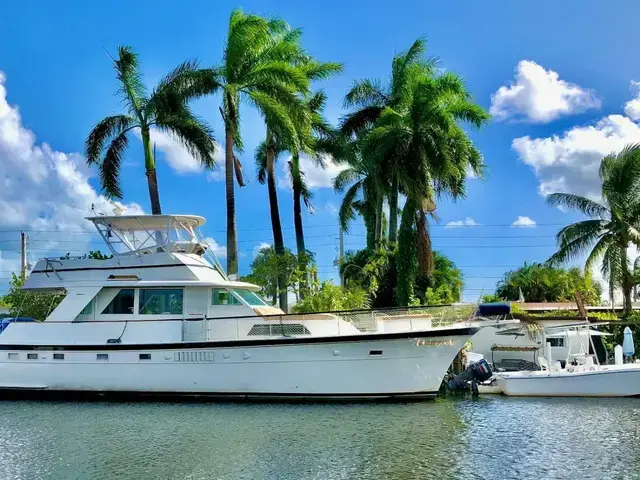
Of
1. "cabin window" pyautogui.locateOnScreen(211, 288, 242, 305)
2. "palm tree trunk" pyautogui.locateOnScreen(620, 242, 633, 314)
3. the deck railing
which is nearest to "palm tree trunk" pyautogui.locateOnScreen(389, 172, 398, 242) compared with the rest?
"palm tree trunk" pyautogui.locateOnScreen(620, 242, 633, 314)

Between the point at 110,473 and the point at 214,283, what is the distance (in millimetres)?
7689

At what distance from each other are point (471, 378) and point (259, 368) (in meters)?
6.54

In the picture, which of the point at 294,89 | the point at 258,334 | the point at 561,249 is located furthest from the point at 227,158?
the point at 561,249

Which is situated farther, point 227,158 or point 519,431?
point 227,158

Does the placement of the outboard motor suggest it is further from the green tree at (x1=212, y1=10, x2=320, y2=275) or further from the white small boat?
the green tree at (x1=212, y1=10, x2=320, y2=275)

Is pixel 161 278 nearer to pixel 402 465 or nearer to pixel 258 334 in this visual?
pixel 258 334

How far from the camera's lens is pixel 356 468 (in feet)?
35.1

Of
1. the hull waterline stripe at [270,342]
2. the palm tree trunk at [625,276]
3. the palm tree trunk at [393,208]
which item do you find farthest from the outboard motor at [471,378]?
the palm tree trunk at [393,208]

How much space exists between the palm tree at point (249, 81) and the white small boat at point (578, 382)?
10.5 metres

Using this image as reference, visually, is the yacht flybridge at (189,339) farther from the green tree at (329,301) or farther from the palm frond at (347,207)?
the palm frond at (347,207)

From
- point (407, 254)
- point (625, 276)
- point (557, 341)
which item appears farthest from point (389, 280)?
point (625, 276)

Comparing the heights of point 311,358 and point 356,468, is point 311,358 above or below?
above

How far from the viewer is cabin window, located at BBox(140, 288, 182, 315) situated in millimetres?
17984

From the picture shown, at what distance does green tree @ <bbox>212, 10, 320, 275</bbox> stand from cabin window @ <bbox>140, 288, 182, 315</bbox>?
5.64 meters
